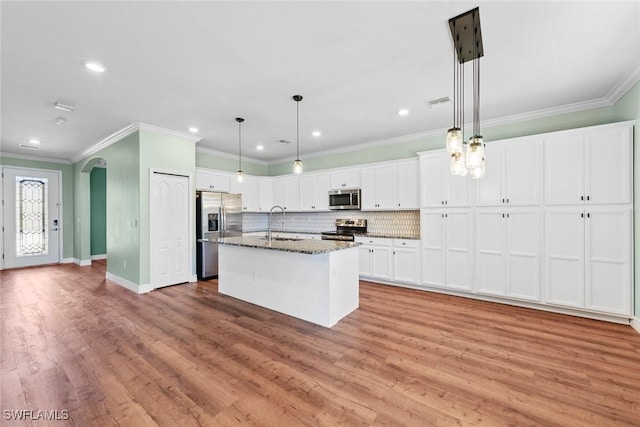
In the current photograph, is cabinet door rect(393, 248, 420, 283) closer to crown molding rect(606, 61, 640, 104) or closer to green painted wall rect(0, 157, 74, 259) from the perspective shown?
crown molding rect(606, 61, 640, 104)

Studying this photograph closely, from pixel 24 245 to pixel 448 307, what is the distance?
31.5 feet

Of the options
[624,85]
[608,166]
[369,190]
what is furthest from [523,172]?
[369,190]

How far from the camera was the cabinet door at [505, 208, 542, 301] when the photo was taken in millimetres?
3734

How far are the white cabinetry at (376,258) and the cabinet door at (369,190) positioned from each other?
27.4 inches

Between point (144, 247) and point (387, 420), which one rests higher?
point (144, 247)

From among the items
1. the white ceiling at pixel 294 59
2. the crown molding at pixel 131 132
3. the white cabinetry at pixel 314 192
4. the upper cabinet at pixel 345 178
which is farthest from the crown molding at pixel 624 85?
the crown molding at pixel 131 132

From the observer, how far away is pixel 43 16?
2.04m

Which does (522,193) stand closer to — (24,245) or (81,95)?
(81,95)

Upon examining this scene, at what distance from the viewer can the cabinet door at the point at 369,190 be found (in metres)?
5.48

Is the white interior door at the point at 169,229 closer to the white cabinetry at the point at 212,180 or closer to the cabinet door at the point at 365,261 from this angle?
the white cabinetry at the point at 212,180

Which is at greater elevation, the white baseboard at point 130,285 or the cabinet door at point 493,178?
the cabinet door at point 493,178

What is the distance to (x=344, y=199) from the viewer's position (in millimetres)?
5852

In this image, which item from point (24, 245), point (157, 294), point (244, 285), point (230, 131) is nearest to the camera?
point (244, 285)

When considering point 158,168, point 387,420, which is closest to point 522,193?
point 387,420
